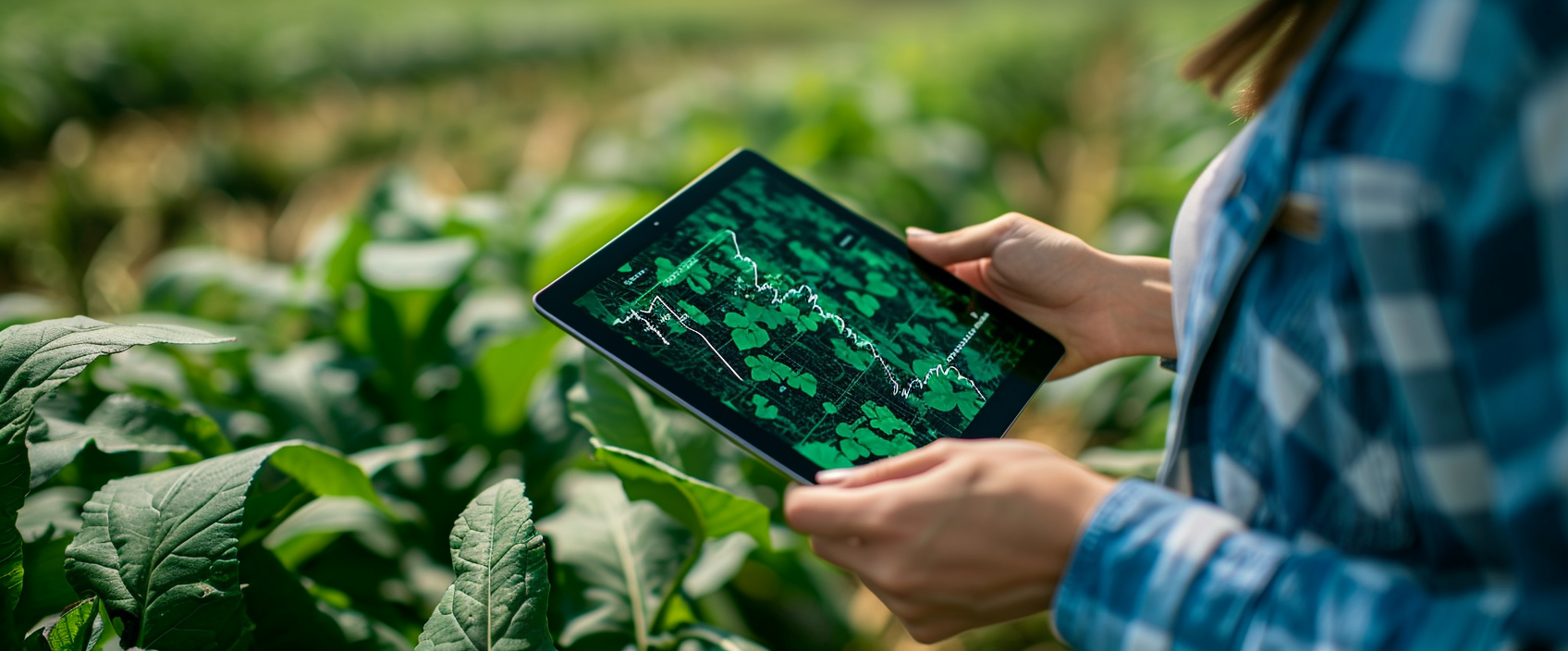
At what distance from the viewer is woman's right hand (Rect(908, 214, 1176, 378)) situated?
1.19 m

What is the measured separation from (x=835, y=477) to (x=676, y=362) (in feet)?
0.77

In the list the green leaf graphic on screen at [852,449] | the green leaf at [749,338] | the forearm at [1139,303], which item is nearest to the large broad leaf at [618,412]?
the green leaf at [749,338]

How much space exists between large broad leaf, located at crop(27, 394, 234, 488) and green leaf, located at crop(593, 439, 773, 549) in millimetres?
603

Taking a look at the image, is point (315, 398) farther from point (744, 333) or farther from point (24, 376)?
point (744, 333)

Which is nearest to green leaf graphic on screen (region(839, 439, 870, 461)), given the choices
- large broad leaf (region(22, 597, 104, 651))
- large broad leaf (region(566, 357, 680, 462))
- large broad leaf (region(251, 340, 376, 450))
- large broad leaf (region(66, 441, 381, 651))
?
large broad leaf (region(566, 357, 680, 462))

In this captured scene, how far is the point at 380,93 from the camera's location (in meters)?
6.35

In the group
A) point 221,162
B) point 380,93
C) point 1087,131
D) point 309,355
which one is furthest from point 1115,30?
point 309,355

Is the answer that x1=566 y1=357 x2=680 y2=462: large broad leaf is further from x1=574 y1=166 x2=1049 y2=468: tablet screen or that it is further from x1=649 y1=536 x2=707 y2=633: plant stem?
x1=574 y1=166 x2=1049 y2=468: tablet screen

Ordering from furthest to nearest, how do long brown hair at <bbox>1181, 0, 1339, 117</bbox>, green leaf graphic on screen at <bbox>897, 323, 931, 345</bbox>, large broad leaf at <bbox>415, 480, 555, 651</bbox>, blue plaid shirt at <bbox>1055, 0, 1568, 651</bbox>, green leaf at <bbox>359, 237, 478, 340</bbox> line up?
green leaf at <bbox>359, 237, 478, 340</bbox>
green leaf graphic on screen at <bbox>897, 323, 931, 345</bbox>
large broad leaf at <bbox>415, 480, 555, 651</bbox>
long brown hair at <bbox>1181, 0, 1339, 117</bbox>
blue plaid shirt at <bbox>1055, 0, 1568, 651</bbox>

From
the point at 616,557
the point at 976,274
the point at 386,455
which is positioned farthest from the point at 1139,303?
the point at 386,455

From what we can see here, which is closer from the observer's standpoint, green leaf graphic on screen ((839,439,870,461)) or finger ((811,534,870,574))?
finger ((811,534,870,574))

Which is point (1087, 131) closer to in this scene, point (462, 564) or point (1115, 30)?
point (462, 564)

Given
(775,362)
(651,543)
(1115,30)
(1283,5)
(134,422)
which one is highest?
(1283,5)

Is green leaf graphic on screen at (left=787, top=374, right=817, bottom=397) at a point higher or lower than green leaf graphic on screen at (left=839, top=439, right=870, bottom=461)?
higher
